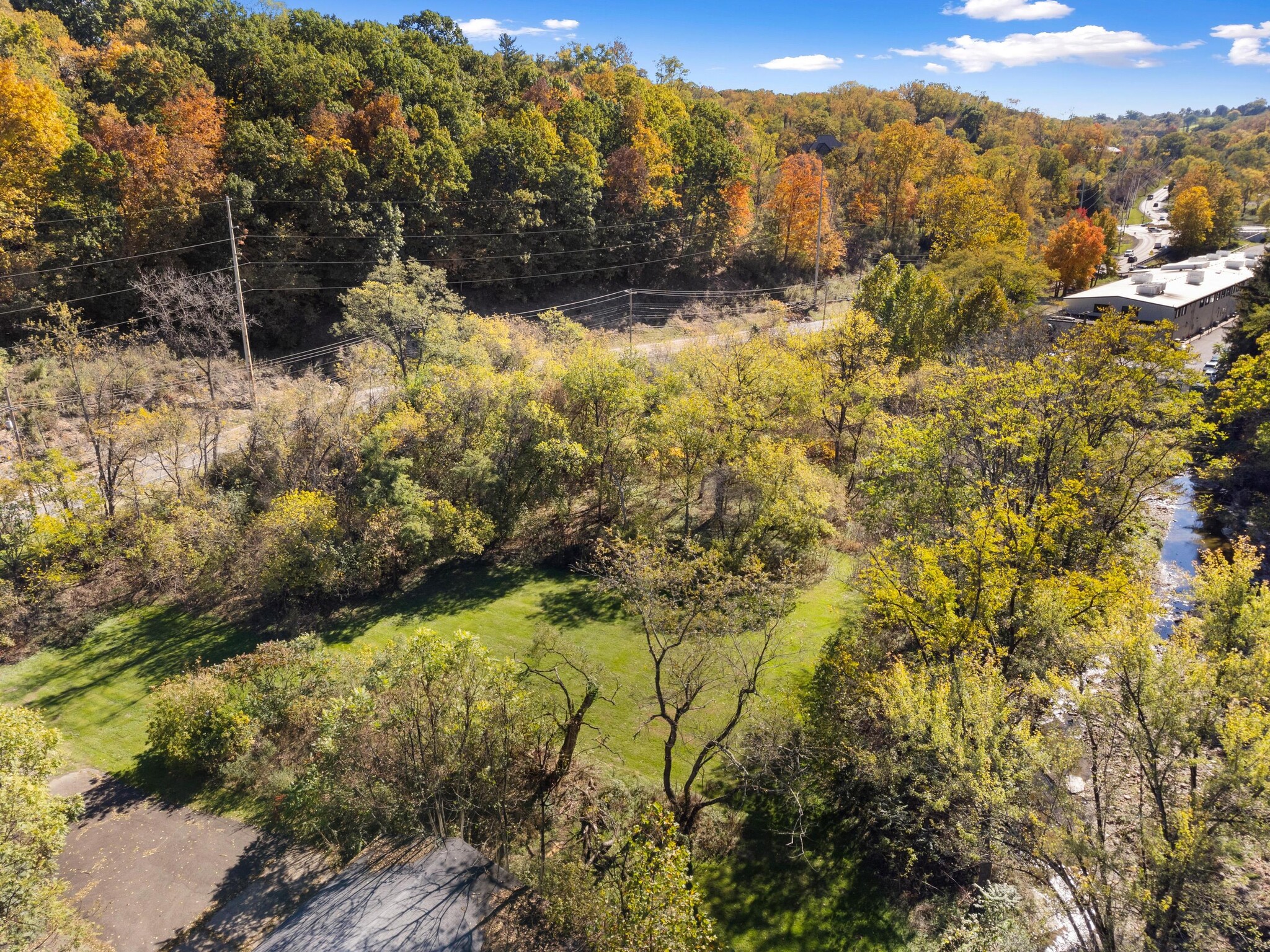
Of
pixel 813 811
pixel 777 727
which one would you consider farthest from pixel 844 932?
pixel 777 727

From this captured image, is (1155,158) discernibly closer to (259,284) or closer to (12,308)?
(259,284)

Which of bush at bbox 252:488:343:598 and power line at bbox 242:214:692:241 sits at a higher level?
power line at bbox 242:214:692:241

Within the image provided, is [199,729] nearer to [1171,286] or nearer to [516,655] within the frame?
[516,655]

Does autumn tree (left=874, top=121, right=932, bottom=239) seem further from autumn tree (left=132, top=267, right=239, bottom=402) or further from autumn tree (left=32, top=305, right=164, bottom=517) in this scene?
autumn tree (left=32, top=305, right=164, bottom=517)

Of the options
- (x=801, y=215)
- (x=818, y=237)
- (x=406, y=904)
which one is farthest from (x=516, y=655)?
(x=801, y=215)

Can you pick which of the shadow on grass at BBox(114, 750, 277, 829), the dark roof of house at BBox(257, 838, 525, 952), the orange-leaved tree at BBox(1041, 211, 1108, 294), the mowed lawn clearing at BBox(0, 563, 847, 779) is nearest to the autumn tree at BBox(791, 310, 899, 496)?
the mowed lawn clearing at BBox(0, 563, 847, 779)

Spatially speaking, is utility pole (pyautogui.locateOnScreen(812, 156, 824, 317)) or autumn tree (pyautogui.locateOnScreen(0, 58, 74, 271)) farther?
utility pole (pyautogui.locateOnScreen(812, 156, 824, 317))
